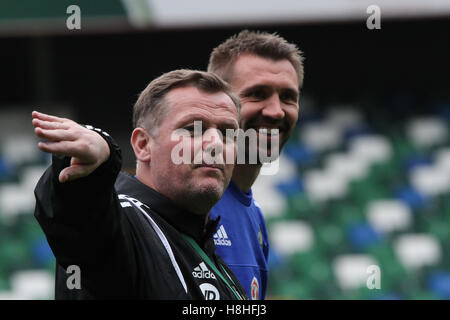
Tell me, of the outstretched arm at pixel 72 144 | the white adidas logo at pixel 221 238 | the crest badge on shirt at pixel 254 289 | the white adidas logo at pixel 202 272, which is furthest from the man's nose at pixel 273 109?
the outstretched arm at pixel 72 144

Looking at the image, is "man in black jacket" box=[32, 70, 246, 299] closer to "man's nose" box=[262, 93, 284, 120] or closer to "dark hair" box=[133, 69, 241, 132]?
"dark hair" box=[133, 69, 241, 132]

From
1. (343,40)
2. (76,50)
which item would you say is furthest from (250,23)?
(76,50)

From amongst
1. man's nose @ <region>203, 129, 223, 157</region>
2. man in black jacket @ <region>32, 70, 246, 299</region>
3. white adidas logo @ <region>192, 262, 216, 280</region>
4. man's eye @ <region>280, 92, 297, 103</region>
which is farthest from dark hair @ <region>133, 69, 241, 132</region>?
man's eye @ <region>280, 92, 297, 103</region>

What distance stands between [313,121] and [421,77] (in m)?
1.56

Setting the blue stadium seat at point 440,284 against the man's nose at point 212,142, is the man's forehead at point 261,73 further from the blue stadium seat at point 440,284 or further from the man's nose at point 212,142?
the blue stadium seat at point 440,284

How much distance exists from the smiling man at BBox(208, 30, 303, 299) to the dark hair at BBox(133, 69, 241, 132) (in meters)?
0.55

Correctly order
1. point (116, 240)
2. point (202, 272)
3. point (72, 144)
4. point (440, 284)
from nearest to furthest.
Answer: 1. point (72, 144)
2. point (116, 240)
3. point (202, 272)
4. point (440, 284)

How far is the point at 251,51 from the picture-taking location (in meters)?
2.46

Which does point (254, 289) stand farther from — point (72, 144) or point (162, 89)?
point (72, 144)

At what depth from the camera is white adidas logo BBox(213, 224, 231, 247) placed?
2.15 metres

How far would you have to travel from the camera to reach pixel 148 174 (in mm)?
1722

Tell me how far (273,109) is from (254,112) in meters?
0.06

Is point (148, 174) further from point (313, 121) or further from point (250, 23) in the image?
point (313, 121)

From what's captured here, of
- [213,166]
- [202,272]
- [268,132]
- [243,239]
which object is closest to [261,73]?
[268,132]
